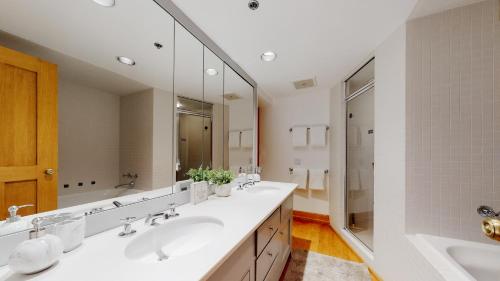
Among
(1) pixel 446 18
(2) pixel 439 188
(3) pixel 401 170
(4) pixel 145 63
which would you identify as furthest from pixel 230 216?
(1) pixel 446 18

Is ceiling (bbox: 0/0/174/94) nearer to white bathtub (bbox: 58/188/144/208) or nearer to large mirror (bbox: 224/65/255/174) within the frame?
white bathtub (bbox: 58/188/144/208)

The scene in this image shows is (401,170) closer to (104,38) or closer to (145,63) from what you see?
(145,63)

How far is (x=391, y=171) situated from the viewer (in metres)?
1.51

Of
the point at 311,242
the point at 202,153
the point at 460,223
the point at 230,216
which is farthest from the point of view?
the point at 311,242

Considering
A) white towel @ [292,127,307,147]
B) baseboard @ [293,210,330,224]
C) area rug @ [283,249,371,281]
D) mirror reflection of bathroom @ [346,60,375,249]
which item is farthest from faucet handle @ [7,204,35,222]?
baseboard @ [293,210,330,224]

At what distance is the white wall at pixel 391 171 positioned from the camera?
1360 millimetres

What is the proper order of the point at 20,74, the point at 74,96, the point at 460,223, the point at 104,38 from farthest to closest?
the point at 460,223, the point at 104,38, the point at 74,96, the point at 20,74

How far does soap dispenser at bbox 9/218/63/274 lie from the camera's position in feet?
1.70

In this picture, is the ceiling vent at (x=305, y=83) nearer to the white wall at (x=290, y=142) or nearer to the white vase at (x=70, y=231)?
the white wall at (x=290, y=142)

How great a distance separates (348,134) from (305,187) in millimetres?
1068

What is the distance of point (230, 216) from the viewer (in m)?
1.07

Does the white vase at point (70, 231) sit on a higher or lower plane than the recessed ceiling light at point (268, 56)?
lower

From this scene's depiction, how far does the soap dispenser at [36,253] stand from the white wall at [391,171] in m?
1.81

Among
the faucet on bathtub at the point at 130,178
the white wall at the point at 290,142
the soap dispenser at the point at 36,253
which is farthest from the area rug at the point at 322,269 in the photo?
the soap dispenser at the point at 36,253
